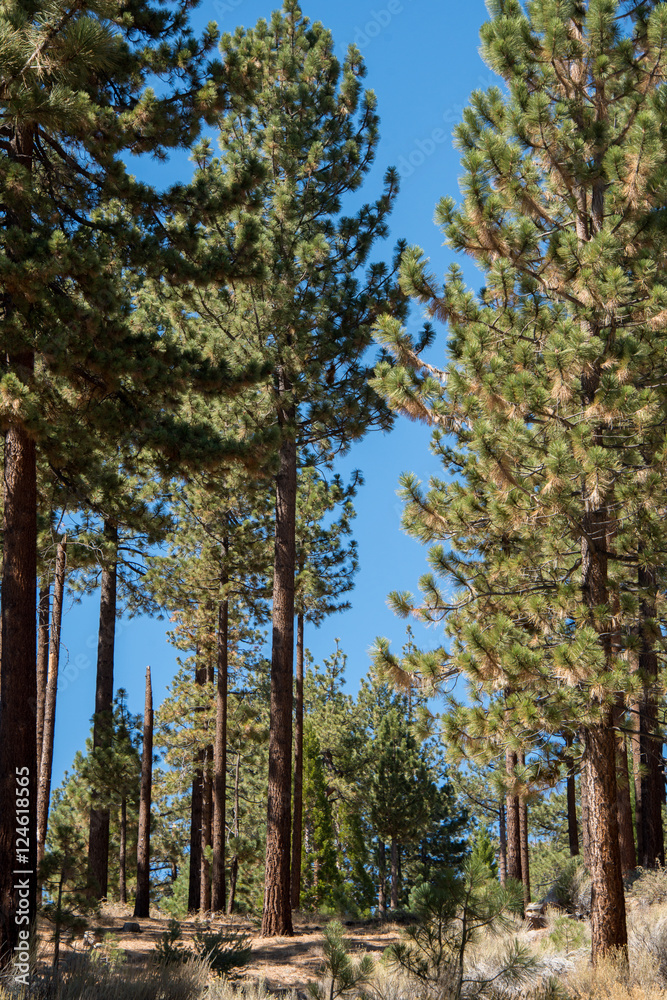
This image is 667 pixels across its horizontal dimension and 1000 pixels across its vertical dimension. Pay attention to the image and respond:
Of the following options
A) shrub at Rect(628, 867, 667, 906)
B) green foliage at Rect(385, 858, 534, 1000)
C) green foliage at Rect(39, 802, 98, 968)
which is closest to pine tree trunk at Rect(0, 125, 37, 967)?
green foliage at Rect(39, 802, 98, 968)

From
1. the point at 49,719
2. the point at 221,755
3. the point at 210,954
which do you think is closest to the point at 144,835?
the point at 221,755

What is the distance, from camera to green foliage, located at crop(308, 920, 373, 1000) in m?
6.21

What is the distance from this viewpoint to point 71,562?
11.3 meters

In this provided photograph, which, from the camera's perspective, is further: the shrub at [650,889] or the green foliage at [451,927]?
the shrub at [650,889]

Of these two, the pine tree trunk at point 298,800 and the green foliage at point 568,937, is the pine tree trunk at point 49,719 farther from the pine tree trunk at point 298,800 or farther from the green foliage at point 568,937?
the green foliage at point 568,937

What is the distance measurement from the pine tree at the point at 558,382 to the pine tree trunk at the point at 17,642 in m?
3.93

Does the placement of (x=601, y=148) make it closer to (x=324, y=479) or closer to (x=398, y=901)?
(x=324, y=479)

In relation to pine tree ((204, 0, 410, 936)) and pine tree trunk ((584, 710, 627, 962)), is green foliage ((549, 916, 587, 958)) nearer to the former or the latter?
pine tree trunk ((584, 710, 627, 962))

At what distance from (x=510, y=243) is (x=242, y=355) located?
585cm

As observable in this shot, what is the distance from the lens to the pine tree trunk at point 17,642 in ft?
24.0

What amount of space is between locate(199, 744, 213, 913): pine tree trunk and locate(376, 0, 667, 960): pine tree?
12264mm

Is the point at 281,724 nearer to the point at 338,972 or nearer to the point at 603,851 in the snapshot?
the point at 603,851

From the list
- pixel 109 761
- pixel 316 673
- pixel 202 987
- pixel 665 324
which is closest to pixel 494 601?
pixel 665 324

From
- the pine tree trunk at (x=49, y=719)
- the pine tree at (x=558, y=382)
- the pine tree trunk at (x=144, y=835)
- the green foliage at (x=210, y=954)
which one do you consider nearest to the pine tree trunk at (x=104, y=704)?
the pine tree trunk at (x=144, y=835)
